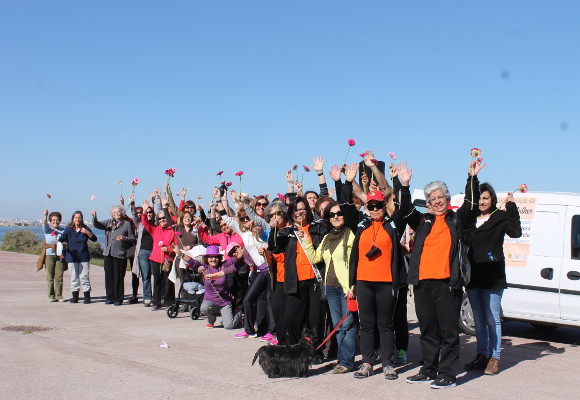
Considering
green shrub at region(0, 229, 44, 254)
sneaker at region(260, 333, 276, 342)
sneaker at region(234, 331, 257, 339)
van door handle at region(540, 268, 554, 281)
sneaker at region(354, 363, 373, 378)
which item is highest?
van door handle at region(540, 268, 554, 281)

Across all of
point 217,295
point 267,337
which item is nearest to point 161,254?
point 217,295

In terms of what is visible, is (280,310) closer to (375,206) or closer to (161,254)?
(375,206)

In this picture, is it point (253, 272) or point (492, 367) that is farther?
point (253, 272)

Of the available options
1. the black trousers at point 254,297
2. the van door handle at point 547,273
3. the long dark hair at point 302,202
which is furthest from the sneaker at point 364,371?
the van door handle at point 547,273

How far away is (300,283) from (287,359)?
0.95 m

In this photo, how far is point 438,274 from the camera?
19.4ft

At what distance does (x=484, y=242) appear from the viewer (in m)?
6.69

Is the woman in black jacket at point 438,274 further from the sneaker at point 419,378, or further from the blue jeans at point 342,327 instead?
the blue jeans at point 342,327


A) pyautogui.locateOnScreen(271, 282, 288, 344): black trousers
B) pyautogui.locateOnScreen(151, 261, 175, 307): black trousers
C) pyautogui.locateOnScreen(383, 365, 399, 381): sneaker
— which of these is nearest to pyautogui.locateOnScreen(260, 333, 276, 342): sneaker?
pyautogui.locateOnScreen(271, 282, 288, 344): black trousers

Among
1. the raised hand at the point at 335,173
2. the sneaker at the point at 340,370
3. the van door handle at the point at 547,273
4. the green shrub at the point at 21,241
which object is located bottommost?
the green shrub at the point at 21,241

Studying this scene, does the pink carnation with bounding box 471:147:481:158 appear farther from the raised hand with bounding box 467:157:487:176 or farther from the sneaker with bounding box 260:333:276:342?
the sneaker with bounding box 260:333:276:342

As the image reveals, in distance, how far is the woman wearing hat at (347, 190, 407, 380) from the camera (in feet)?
20.1

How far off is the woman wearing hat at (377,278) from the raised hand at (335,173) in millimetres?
652

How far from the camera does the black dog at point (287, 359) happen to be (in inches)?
242
